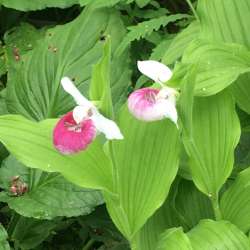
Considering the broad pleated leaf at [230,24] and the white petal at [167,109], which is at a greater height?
the white petal at [167,109]

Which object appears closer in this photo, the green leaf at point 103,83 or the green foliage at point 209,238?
the green leaf at point 103,83

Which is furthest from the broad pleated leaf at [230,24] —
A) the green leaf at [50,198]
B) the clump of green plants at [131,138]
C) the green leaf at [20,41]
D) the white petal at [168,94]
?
the green leaf at [20,41]

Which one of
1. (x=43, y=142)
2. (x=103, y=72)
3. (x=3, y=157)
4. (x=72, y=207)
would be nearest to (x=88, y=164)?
(x=43, y=142)

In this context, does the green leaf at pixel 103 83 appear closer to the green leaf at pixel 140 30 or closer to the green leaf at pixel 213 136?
the green leaf at pixel 213 136

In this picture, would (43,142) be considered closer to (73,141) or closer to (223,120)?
(73,141)

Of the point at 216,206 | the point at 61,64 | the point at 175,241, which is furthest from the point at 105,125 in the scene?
the point at 61,64

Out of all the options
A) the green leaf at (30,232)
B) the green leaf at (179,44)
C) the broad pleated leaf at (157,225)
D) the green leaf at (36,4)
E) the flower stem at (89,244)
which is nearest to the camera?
the broad pleated leaf at (157,225)

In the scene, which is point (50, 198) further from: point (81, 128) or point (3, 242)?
point (81, 128)

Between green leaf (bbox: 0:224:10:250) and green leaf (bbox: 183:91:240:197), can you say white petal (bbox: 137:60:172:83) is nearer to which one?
green leaf (bbox: 183:91:240:197)
